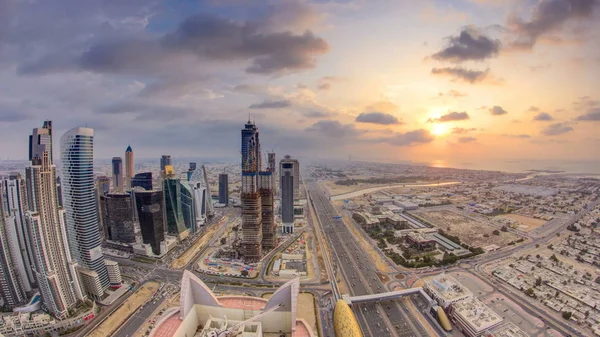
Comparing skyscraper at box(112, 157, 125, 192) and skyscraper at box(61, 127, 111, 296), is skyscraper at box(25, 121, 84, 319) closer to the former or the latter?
skyscraper at box(61, 127, 111, 296)

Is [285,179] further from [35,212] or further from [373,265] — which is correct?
[35,212]

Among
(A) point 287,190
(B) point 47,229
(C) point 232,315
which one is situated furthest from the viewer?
(A) point 287,190

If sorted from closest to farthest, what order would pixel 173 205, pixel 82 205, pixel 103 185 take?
pixel 82 205 → pixel 173 205 → pixel 103 185

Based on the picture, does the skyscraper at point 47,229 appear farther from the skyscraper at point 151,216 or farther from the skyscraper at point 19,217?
the skyscraper at point 151,216

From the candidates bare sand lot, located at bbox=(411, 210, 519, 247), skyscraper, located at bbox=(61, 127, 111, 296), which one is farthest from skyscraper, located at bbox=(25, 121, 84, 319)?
bare sand lot, located at bbox=(411, 210, 519, 247)

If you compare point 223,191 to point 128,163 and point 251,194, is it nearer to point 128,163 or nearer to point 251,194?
point 128,163

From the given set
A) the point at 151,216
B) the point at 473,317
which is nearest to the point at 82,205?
the point at 151,216
